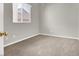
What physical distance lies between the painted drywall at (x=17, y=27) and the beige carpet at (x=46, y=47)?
4.0 inches

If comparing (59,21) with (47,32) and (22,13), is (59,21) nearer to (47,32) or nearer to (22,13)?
(47,32)

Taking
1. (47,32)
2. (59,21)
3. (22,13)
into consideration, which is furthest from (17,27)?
(59,21)

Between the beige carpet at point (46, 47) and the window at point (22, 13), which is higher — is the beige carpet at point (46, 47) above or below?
below

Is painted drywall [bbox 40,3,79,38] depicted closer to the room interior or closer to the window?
the room interior

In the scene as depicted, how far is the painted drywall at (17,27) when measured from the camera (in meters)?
1.69

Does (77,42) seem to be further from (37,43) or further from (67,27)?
(37,43)

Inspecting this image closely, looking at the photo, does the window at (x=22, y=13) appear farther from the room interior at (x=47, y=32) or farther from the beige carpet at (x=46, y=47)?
the beige carpet at (x=46, y=47)

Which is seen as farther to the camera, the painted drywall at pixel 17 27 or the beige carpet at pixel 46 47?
the beige carpet at pixel 46 47

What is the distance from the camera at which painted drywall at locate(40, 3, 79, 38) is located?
1833mm

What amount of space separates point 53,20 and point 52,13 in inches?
4.7

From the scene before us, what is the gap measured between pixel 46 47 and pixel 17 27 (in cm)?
57

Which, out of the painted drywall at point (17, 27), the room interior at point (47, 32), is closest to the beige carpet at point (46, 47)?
the room interior at point (47, 32)

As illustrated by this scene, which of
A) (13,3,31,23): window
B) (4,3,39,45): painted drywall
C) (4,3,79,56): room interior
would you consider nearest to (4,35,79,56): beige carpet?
(4,3,79,56): room interior

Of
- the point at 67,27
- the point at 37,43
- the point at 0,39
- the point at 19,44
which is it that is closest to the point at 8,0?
the point at 0,39
